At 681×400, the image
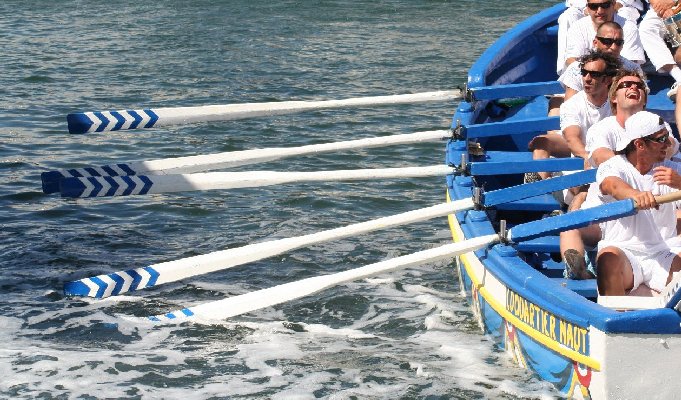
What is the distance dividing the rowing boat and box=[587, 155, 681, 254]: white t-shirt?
1.44 ft

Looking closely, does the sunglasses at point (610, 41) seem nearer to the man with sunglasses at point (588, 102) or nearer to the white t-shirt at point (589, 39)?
the man with sunglasses at point (588, 102)

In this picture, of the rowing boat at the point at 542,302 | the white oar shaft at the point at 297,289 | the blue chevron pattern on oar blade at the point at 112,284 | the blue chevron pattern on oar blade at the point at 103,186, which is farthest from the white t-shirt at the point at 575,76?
the blue chevron pattern on oar blade at the point at 112,284

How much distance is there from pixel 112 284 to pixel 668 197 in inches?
119

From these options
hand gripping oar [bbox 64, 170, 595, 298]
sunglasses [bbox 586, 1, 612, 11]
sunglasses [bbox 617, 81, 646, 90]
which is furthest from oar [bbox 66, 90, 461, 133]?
sunglasses [bbox 617, 81, 646, 90]

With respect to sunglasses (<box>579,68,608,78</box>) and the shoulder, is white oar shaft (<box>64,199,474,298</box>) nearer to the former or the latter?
the shoulder

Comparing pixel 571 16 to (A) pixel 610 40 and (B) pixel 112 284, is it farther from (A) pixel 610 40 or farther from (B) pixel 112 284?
(B) pixel 112 284

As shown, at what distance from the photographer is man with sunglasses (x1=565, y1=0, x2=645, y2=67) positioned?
8.99 metres

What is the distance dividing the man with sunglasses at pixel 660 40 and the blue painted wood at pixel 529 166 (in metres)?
2.02

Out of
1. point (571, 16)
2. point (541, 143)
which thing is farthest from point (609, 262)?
point (571, 16)

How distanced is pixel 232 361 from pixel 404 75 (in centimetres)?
906

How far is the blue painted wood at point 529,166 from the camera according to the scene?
7.65 m

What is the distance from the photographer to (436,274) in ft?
29.1

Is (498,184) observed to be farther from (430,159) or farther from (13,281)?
(13,281)

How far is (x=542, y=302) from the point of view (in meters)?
6.13
